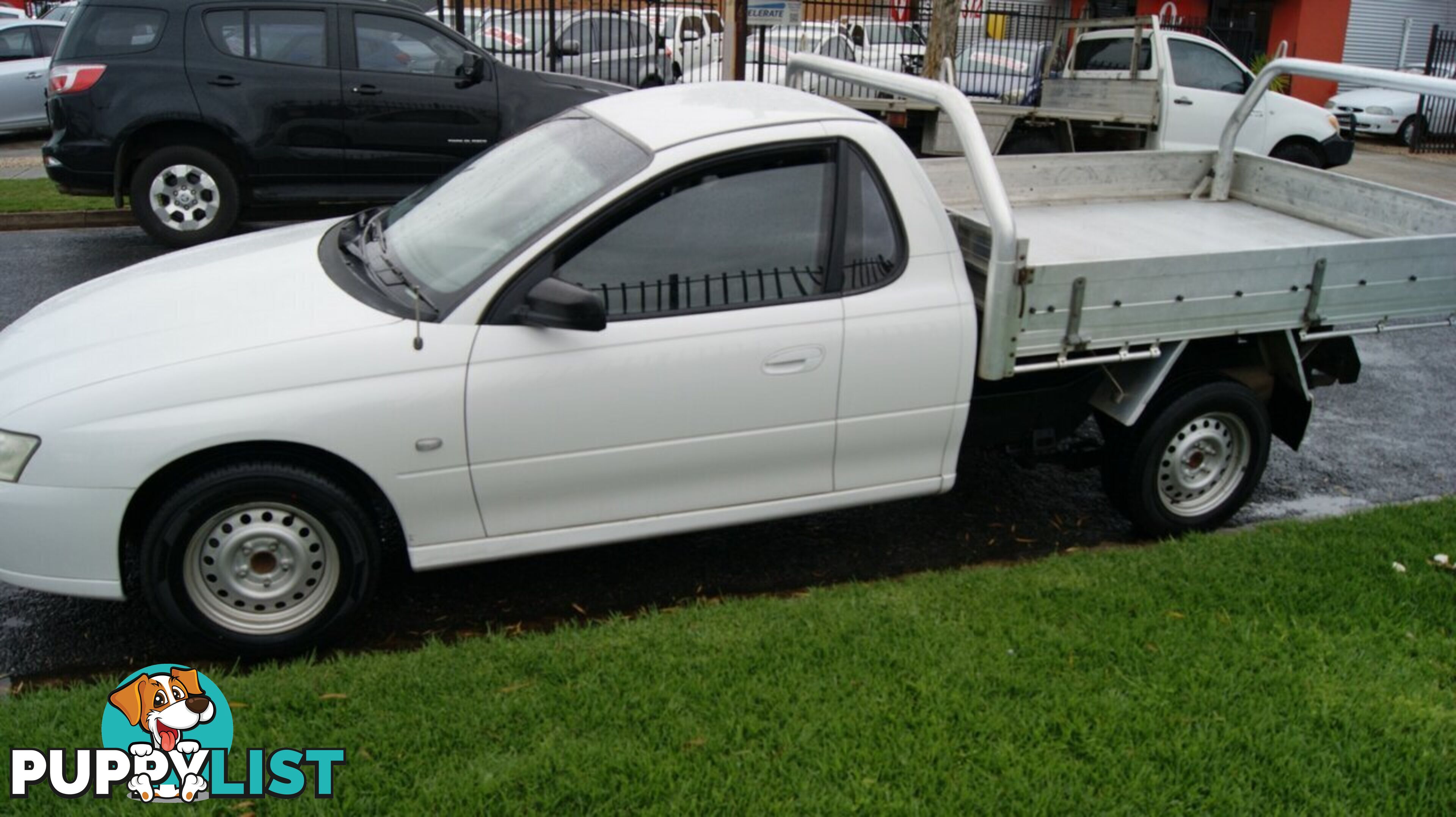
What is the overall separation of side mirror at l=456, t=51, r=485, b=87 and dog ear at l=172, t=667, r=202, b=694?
25.4ft

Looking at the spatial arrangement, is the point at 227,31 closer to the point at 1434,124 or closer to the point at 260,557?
the point at 260,557

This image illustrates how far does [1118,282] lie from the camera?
15.5 feet

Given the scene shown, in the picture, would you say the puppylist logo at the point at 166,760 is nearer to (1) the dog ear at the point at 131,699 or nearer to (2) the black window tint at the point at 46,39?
(1) the dog ear at the point at 131,699

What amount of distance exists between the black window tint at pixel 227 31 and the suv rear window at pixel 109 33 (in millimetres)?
392

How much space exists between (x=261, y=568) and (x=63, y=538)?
0.59 m

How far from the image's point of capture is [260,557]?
4062mm

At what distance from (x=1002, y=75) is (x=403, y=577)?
14570 mm

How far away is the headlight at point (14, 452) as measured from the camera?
3.80 metres

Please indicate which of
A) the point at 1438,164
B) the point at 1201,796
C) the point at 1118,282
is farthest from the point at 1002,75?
the point at 1201,796

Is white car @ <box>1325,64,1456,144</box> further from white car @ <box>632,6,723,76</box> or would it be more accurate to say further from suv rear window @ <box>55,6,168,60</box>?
suv rear window @ <box>55,6,168,60</box>

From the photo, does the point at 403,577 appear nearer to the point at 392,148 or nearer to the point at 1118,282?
the point at 1118,282

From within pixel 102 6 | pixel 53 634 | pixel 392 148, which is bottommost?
pixel 53 634

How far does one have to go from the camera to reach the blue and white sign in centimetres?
1209

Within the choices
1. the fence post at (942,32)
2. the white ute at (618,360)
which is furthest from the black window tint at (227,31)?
the fence post at (942,32)
